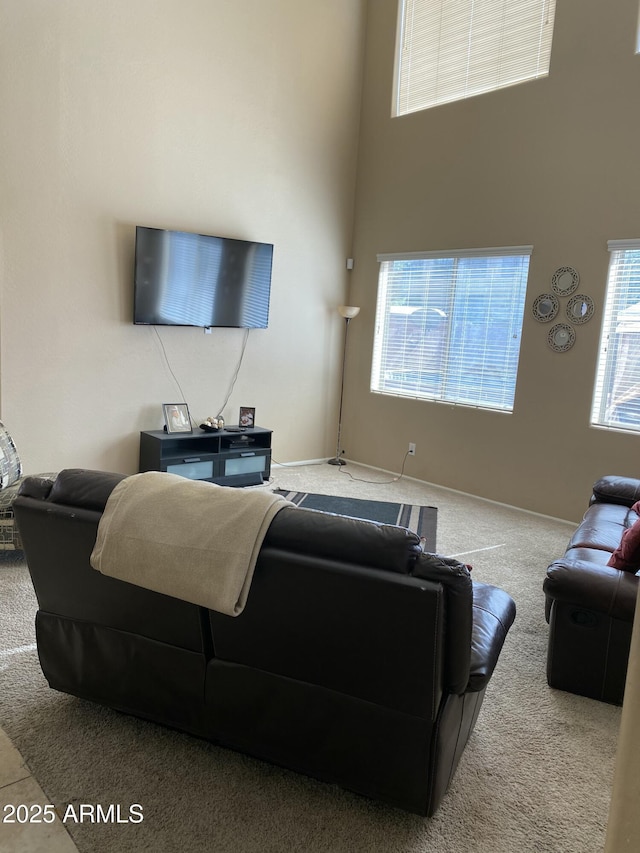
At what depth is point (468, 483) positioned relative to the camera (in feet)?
19.7

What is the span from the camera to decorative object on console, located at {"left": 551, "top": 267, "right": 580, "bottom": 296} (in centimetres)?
515

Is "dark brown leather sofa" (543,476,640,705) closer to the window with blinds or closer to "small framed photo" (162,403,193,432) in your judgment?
the window with blinds

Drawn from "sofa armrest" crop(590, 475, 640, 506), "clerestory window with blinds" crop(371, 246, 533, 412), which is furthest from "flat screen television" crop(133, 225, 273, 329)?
"sofa armrest" crop(590, 475, 640, 506)

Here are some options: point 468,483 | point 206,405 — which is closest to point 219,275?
point 206,405

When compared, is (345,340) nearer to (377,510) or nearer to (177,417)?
(177,417)

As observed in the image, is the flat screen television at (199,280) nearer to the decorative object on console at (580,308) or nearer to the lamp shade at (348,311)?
the lamp shade at (348,311)

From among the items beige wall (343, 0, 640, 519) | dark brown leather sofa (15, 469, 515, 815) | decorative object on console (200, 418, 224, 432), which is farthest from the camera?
decorative object on console (200, 418, 224, 432)

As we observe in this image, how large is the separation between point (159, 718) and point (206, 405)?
4050mm

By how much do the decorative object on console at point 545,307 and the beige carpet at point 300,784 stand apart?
3.25m

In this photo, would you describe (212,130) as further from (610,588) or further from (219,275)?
(610,588)

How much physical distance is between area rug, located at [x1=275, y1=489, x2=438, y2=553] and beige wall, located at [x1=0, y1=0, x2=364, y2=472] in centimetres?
134

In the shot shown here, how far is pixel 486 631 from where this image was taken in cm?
220

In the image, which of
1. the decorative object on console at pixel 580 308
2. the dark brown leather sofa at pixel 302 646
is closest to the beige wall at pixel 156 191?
the decorative object on console at pixel 580 308

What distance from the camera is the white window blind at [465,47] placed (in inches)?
215
